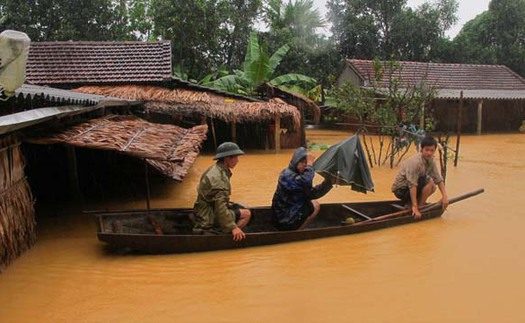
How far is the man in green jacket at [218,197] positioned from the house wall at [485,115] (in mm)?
17661

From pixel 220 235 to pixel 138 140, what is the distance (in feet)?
6.62

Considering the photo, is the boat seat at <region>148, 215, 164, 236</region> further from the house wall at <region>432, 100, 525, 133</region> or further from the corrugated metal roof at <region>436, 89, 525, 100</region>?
the house wall at <region>432, 100, 525, 133</region>

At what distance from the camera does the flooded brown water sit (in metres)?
4.47

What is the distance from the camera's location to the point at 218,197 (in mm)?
5594

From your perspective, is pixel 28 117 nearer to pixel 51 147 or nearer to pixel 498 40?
pixel 51 147

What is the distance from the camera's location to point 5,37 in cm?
458

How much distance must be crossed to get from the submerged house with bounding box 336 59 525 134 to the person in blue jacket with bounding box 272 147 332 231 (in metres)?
15.8

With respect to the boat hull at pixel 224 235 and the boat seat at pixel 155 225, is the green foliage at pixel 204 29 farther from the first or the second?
the boat seat at pixel 155 225

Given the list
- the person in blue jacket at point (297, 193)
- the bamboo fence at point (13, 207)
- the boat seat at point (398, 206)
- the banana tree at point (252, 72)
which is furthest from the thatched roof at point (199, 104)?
the person in blue jacket at point (297, 193)

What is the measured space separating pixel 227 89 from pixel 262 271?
13102 mm

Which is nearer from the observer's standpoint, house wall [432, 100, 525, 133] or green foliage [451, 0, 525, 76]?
house wall [432, 100, 525, 133]

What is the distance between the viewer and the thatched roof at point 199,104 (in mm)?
14461

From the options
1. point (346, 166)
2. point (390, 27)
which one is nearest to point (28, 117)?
point (346, 166)

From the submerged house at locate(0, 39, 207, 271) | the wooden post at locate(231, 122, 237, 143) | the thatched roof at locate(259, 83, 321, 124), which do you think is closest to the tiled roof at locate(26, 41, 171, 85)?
the wooden post at locate(231, 122, 237, 143)
